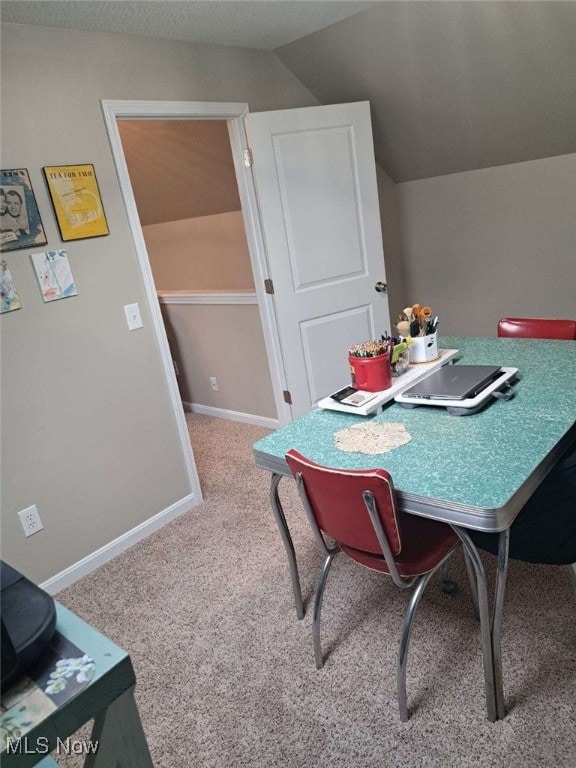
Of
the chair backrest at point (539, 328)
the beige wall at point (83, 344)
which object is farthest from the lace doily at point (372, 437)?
the beige wall at point (83, 344)

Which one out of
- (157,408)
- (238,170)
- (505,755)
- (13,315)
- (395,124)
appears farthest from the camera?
(395,124)

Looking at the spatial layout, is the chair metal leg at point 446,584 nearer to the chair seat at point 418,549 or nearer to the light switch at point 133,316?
the chair seat at point 418,549

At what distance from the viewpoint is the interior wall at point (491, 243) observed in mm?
3078

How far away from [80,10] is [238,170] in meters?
1.01

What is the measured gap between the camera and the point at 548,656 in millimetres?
1570

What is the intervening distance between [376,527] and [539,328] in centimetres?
141

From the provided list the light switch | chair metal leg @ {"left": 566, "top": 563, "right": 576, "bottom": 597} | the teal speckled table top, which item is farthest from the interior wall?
the light switch

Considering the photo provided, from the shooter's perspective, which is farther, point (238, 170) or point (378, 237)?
point (378, 237)

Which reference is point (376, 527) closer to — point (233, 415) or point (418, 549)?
point (418, 549)

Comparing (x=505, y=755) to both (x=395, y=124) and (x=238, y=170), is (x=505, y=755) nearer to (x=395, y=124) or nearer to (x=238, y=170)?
(x=238, y=170)

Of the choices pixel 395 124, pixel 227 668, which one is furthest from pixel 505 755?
pixel 395 124

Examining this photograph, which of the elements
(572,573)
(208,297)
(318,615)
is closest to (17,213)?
(208,297)

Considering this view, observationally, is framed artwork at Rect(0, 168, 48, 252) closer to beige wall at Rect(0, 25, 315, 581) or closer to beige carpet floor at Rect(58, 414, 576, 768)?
beige wall at Rect(0, 25, 315, 581)

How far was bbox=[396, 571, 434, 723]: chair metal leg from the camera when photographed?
139 centimetres
